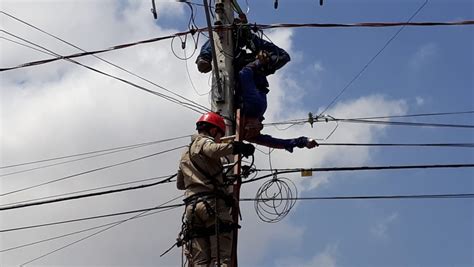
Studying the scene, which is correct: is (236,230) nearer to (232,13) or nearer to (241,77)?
(241,77)

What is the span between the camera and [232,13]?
9.12 m

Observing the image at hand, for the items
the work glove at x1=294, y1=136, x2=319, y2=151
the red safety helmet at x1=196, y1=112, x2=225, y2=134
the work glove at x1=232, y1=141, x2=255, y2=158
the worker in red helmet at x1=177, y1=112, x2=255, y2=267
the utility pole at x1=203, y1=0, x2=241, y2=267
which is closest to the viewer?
the work glove at x1=232, y1=141, x2=255, y2=158

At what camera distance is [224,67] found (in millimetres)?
8469

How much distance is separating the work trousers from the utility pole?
528 mm

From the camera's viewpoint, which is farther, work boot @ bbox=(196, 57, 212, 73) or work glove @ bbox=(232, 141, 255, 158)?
work boot @ bbox=(196, 57, 212, 73)

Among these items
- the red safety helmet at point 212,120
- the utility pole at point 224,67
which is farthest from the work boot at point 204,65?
the red safety helmet at point 212,120

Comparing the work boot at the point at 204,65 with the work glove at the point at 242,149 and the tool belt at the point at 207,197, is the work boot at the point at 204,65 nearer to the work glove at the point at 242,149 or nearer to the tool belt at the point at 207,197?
the tool belt at the point at 207,197

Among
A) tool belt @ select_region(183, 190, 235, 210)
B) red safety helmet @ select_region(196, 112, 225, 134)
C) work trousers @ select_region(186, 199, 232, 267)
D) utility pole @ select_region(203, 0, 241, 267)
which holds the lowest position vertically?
work trousers @ select_region(186, 199, 232, 267)

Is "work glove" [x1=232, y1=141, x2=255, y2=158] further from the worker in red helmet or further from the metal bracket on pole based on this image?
the metal bracket on pole

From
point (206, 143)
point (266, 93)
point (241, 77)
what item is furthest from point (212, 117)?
point (266, 93)

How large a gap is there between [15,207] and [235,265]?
3438 mm

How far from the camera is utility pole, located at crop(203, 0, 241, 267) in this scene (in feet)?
26.0

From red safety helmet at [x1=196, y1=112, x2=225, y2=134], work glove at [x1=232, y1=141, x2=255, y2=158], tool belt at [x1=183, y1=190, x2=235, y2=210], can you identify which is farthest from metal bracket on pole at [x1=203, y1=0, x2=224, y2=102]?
work glove at [x1=232, y1=141, x2=255, y2=158]

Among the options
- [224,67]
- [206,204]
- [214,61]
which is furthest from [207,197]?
[224,67]
